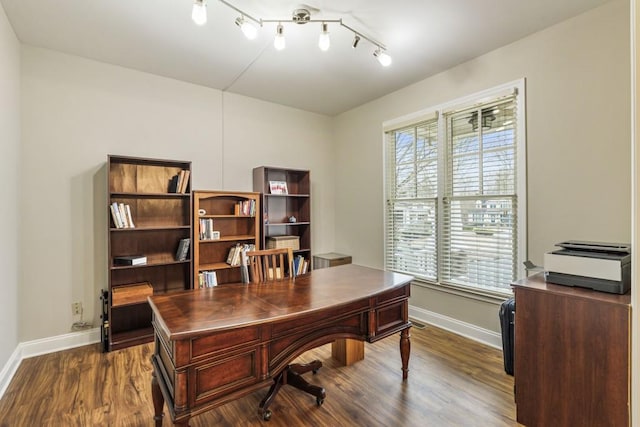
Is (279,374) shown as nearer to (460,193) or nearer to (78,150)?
(460,193)

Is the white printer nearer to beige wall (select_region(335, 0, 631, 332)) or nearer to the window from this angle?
beige wall (select_region(335, 0, 631, 332))

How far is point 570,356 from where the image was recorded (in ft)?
5.24

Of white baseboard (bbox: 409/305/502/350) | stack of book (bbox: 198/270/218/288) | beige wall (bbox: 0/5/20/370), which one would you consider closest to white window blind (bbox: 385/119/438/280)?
white baseboard (bbox: 409/305/502/350)

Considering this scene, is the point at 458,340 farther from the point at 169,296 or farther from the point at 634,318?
the point at 169,296

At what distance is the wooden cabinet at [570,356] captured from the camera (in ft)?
4.78

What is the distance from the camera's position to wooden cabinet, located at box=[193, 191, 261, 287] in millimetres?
3422

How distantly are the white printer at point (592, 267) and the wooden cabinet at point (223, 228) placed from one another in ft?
9.57

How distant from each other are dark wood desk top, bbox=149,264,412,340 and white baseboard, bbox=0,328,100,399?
5.71ft

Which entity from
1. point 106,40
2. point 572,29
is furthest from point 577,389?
point 106,40

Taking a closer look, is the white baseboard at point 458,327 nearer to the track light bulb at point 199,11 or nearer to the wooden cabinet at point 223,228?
the wooden cabinet at point 223,228

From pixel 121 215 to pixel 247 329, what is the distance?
2237mm

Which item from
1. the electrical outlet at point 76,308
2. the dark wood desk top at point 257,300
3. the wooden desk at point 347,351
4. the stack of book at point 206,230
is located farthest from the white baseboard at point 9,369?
the wooden desk at point 347,351

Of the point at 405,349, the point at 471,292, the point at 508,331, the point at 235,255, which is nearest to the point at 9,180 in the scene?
the point at 235,255

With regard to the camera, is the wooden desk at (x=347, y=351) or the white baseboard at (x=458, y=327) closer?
the wooden desk at (x=347, y=351)
